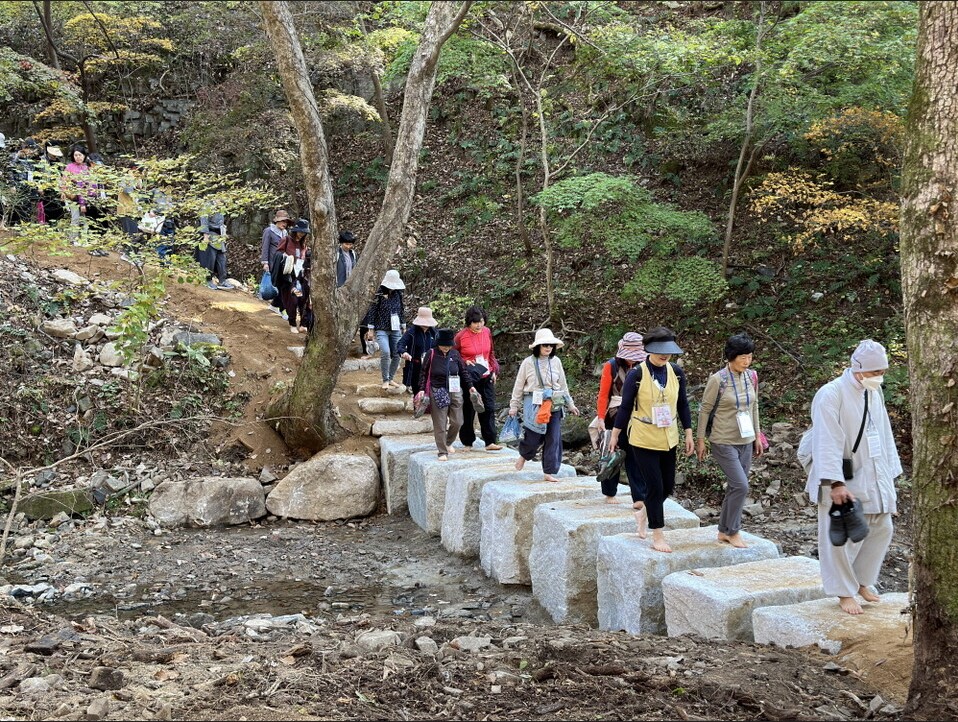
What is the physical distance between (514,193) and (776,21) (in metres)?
7.14

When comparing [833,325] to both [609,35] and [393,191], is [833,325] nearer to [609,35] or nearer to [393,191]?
[609,35]

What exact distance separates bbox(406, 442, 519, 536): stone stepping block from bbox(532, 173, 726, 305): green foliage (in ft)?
14.9

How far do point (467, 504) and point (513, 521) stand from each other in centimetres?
91

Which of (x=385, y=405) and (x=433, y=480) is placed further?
(x=385, y=405)

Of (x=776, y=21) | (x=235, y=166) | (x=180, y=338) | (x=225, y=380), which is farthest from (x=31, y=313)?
(x=776, y=21)

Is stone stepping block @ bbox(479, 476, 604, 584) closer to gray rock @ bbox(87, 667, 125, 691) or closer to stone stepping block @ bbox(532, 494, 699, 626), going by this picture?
stone stepping block @ bbox(532, 494, 699, 626)

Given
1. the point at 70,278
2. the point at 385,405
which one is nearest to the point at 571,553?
the point at 385,405

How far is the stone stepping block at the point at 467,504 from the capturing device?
763 centimetres

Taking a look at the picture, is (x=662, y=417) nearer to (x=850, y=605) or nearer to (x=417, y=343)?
(x=850, y=605)

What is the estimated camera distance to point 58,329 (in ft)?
33.7

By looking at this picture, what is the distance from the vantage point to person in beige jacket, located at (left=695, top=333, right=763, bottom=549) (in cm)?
566

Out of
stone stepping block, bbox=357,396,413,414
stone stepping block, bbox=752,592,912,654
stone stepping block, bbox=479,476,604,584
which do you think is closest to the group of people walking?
stone stepping block, bbox=752,592,912,654

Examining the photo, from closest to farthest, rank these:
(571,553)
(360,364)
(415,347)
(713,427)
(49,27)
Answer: (713,427)
(571,553)
(415,347)
(360,364)
(49,27)

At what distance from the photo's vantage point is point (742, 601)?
4.64 meters
